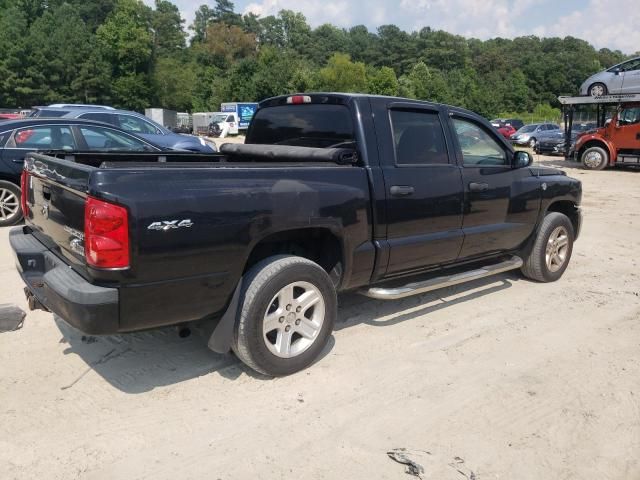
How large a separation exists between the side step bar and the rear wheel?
17.5 m

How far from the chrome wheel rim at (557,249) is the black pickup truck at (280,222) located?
477 millimetres

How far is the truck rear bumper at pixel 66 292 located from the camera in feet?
9.57

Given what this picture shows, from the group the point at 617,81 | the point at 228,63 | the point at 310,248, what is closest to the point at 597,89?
the point at 617,81

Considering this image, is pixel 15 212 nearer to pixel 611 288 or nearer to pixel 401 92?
pixel 611 288

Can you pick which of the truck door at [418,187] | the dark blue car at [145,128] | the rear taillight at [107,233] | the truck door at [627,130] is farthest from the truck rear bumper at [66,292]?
the truck door at [627,130]

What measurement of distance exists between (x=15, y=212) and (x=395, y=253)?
20.8 feet

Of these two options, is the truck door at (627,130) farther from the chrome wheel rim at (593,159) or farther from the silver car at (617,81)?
the silver car at (617,81)

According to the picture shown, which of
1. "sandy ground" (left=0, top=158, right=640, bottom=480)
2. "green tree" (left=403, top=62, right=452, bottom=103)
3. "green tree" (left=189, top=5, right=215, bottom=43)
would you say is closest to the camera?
"sandy ground" (left=0, top=158, right=640, bottom=480)

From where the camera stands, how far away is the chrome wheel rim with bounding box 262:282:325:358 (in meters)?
3.58

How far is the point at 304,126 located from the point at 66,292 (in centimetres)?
244

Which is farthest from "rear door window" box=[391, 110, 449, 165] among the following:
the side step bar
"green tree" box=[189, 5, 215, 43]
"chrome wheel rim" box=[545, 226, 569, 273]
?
"green tree" box=[189, 5, 215, 43]

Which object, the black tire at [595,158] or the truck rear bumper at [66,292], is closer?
the truck rear bumper at [66,292]

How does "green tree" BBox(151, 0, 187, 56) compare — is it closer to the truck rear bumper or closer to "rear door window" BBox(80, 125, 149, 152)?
"rear door window" BBox(80, 125, 149, 152)

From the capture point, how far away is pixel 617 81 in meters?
19.6
